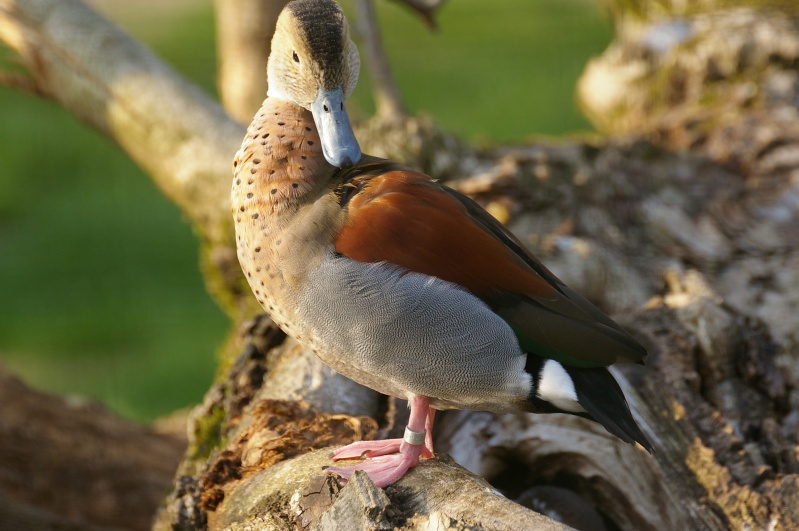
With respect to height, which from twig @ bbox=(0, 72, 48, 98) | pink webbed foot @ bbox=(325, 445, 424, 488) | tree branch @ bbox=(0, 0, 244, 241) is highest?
twig @ bbox=(0, 72, 48, 98)

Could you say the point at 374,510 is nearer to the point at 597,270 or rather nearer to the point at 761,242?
the point at 597,270

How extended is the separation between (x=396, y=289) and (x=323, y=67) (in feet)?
1.76

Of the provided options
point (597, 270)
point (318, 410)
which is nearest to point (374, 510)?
point (318, 410)

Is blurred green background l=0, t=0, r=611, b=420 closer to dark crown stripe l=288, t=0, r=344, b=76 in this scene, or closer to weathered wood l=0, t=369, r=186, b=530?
weathered wood l=0, t=369, r=186, b=530

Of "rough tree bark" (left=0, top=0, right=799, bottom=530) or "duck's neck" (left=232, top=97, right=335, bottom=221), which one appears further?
"rough tree bark" (left=0, top=0, right=799, bottom=530)

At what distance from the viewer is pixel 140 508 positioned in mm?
3074

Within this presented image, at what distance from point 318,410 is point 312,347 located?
0.35 m

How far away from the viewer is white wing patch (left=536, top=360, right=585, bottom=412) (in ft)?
5.78

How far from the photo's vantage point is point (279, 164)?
5.99 ft

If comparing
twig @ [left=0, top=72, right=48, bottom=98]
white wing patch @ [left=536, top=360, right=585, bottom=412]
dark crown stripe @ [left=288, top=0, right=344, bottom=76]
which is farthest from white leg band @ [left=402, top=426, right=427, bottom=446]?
twig @ [left=0, top=72, right=48, bottom=98]

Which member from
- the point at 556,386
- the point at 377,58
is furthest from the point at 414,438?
the point at 377,58

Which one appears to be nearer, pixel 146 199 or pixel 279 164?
pixel 279 164

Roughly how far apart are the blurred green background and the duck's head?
198 centimetres

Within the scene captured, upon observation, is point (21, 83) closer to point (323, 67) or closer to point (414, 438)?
point (323, 67)
